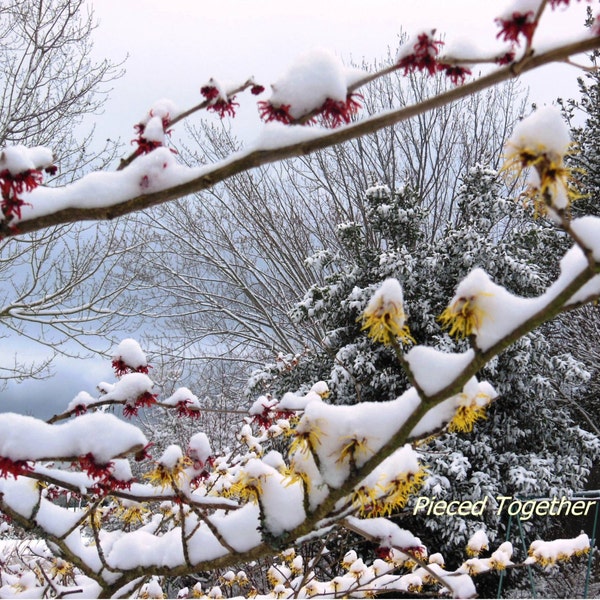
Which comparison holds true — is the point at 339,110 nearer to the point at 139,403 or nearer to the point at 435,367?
the point at 435,367

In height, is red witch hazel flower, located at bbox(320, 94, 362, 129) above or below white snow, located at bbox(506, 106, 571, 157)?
above

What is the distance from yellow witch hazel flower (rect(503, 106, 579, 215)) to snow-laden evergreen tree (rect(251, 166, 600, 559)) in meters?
4.58

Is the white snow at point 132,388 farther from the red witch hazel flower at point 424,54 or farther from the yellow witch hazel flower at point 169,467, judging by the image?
the red witch hazel flower at point 424,54

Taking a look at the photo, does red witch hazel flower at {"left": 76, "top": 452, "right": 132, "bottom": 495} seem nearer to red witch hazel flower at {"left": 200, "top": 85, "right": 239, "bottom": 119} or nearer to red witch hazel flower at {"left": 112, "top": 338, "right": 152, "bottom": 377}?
red witch hazel flower at {"left": 112, "top": 338, "right": 152, "bottom": 377}

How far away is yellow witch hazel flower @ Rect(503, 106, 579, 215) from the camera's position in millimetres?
783

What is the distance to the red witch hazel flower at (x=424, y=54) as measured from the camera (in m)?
1.07

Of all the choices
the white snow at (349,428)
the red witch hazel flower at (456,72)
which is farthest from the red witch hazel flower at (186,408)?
the red witch hazel flower at (456,72)

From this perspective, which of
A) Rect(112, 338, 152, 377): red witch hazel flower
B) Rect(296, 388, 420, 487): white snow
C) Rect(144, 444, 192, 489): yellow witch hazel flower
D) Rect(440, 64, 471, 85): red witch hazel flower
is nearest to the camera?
Rect(296, 388, 420, 487): white snow

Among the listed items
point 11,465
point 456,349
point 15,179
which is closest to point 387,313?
point 15,179

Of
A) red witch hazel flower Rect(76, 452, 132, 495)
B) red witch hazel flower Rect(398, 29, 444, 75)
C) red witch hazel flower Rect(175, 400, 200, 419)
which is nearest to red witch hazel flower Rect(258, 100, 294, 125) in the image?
red witch hazel flower Rect(398, 29, 444, 75)

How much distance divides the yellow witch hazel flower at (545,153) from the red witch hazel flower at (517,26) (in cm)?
16

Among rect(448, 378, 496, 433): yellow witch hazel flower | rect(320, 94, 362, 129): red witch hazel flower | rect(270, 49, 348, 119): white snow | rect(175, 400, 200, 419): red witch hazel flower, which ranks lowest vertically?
rect(448, 378, 496, 433): yellow witch hazel flower

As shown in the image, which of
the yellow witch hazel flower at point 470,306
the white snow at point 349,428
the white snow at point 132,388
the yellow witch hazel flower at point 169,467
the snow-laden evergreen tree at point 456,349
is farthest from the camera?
the snow-laden evergreen tree at point 456,349

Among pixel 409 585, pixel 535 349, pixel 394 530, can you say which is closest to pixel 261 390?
pixel 535 349
